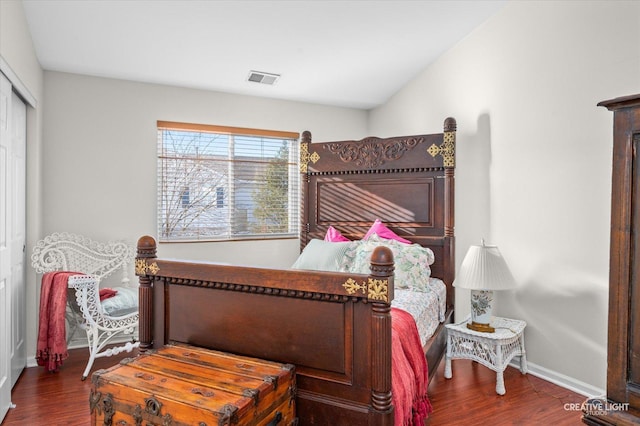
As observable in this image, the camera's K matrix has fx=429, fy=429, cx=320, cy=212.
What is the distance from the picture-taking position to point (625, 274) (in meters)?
1.09

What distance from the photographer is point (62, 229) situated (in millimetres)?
3730

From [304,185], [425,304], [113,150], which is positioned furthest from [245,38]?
[425,304]

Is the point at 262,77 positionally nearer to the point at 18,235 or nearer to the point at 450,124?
the point at 450,124

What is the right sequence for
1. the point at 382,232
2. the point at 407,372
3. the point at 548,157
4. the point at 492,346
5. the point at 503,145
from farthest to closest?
the point at 382,232 → the point at 503,145 → the point at 548,157 → the point at 492,346 → the point at 407,372

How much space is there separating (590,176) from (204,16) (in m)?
2.96

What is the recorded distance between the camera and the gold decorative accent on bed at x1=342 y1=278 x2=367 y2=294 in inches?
70.1

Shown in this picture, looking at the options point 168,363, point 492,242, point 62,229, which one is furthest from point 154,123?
point 492,242

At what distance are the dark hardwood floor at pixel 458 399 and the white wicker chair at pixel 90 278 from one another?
9.5 inches

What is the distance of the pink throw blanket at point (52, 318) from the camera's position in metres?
3.14

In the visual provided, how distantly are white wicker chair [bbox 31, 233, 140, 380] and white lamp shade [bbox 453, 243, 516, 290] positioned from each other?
2.47 m

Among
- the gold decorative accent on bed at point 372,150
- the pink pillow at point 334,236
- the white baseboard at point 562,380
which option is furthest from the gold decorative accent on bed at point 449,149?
the white baseboard at point 562,380

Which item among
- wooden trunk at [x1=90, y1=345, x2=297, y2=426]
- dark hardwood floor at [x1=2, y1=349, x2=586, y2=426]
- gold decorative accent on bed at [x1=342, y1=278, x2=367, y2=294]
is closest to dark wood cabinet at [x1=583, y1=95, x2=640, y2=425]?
gold decorative accent on bed at [x1=342, y1=278, x2=367, y2=294]

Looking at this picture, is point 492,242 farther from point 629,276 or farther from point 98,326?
point 98,326

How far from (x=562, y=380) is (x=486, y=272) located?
3.14 ft
